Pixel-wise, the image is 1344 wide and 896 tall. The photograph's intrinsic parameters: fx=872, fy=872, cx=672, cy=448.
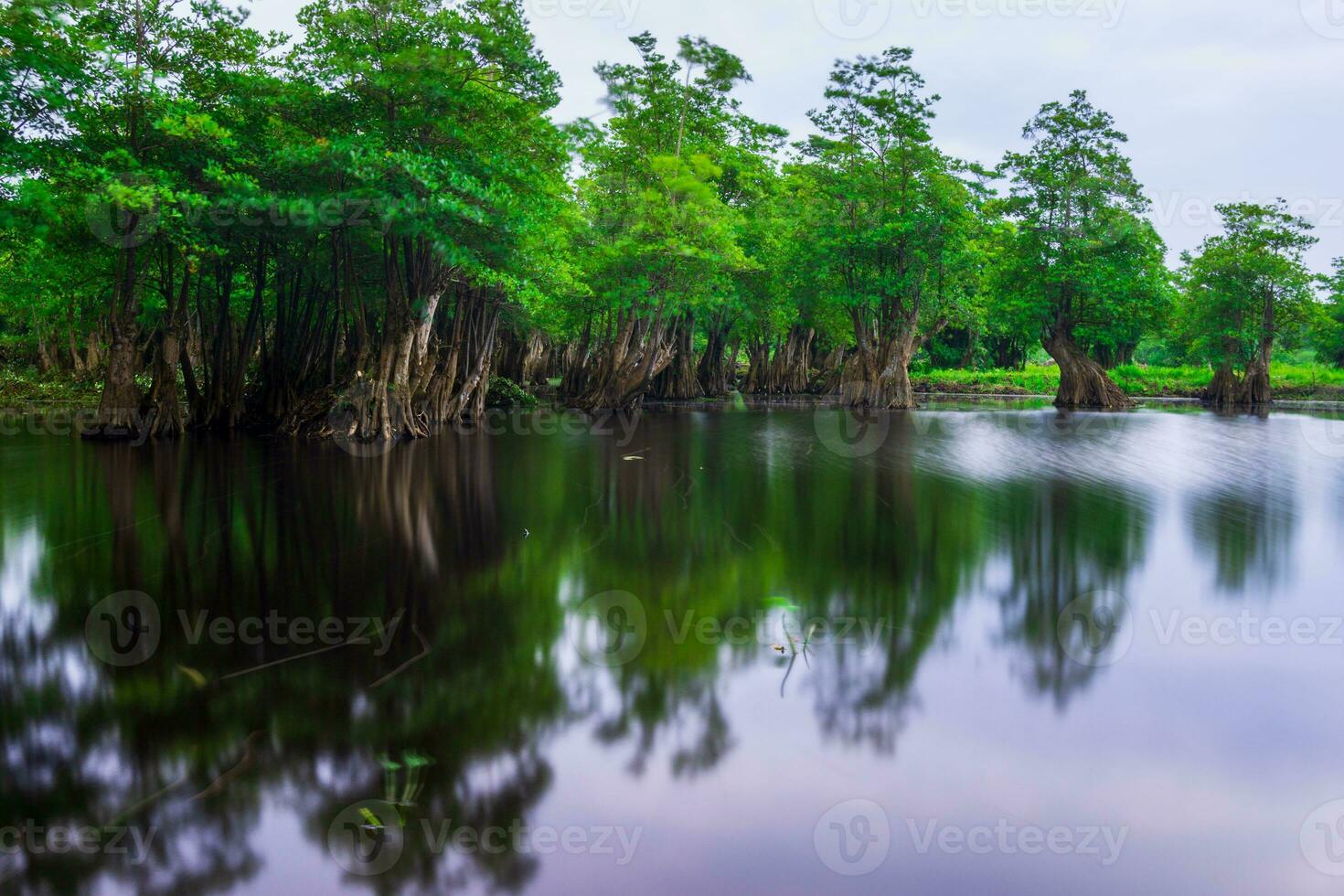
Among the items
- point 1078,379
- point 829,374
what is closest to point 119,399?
point 1078,379

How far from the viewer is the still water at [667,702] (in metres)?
2.58

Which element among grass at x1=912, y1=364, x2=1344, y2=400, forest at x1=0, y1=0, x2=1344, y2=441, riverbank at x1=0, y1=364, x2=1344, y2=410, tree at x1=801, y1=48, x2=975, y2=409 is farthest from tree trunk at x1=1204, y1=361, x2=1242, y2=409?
tree at x1=801, y1=48, x2=975, y2=409

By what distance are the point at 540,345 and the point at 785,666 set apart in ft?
137

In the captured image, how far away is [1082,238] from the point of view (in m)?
29.0

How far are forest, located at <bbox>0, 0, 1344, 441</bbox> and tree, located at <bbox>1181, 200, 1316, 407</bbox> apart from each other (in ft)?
0.35

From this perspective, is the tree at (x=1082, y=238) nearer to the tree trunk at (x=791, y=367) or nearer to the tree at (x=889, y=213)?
the tree at (x=889, y=213)

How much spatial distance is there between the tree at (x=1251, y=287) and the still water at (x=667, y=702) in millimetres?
29191

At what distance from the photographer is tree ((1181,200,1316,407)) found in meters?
31.8

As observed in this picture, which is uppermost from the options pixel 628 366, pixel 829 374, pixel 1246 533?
pixel 829 374

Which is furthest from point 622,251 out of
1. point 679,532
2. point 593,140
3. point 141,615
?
point 141,615

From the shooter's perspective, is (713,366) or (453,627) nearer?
(453,627)

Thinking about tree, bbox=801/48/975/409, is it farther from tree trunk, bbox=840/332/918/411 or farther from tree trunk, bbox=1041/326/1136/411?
tree trunk, bbox=1041/326/1136/411

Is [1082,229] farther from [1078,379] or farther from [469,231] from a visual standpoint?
[469,231]

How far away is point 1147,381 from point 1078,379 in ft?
52.7
